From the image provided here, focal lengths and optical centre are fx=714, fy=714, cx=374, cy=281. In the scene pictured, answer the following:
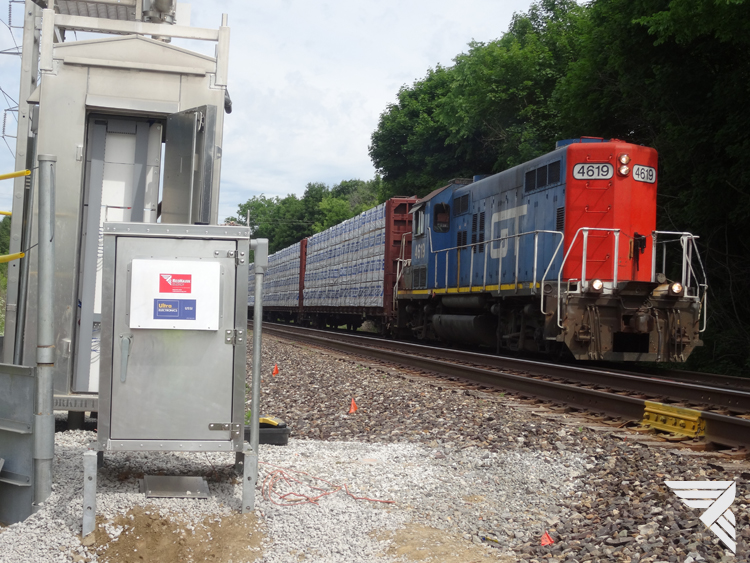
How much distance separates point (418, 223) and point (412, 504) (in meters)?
13.9

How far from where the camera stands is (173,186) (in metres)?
5.02

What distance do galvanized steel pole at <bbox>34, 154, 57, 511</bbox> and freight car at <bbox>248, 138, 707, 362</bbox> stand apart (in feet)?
25.8

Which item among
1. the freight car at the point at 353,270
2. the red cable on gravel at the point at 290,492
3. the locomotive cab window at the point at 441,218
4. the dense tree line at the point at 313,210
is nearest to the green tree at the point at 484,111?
the freight car at the point at 353,270

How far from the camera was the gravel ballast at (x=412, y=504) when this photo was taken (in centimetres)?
356

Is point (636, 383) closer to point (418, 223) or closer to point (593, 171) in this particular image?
point (593, 171)

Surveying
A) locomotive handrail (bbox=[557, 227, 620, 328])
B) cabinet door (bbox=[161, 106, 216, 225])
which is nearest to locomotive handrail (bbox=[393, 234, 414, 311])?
locomotive handrail (bbox=[557, 227, 620, 328])

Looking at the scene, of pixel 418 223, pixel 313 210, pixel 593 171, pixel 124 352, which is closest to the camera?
pixel 124 352

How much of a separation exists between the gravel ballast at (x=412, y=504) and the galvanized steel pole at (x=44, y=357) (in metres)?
0.17

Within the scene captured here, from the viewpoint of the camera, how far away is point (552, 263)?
1181 cm

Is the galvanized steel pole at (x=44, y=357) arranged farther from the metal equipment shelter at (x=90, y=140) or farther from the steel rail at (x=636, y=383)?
the steel rail at (x=636, y=383)

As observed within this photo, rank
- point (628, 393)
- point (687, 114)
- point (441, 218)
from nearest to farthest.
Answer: point (628, 393) → point (687, 114) → point (441, 218)

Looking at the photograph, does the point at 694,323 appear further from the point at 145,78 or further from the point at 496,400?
the point at 145,78

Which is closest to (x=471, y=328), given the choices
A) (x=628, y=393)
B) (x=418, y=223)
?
(x=418, y=223)

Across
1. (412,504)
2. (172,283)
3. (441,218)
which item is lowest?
(412,504)
